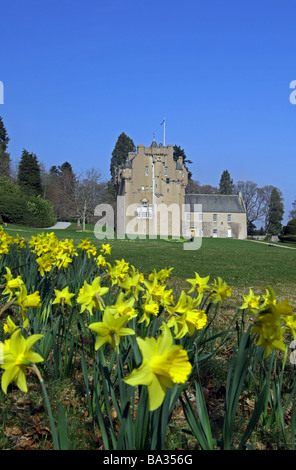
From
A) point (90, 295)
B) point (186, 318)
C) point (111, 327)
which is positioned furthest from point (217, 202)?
point (111, 327)

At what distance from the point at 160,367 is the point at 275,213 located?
195ft

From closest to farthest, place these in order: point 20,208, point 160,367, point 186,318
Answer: point 160,367 → point 186,318 → point 20,208

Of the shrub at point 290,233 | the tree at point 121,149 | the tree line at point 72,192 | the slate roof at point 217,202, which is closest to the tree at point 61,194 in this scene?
the tree line at point 72,192

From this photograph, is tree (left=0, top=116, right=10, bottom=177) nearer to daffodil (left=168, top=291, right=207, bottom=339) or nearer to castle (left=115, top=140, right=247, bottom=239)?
castle (left=115, top=140, right=247, bottom=239)

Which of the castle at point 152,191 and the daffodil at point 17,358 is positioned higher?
the castle at point 152,191

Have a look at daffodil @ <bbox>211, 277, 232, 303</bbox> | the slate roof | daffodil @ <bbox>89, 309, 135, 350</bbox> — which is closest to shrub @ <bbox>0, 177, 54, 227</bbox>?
the slate roof

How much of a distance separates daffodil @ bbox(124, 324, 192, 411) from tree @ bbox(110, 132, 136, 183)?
59.4 meters

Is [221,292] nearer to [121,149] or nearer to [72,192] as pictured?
[72,192]

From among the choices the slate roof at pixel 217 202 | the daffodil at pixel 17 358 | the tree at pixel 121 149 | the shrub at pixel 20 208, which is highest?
the tree at pixel 121 149

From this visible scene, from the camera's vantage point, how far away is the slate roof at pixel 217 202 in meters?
50.3

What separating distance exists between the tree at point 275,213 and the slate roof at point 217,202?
27.3ft

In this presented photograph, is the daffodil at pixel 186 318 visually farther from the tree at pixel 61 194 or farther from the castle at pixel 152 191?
the tree at pixel 61 194

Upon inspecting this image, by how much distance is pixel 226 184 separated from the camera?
63.0m

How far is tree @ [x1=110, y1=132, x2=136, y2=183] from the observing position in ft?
195
